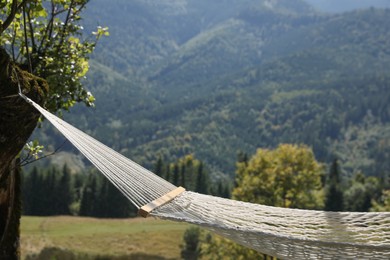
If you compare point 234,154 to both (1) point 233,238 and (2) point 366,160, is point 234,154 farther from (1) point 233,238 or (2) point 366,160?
(1) point 233,238

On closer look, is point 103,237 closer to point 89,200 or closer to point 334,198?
point 334,198

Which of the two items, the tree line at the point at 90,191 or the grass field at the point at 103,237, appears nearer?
the grass field at the point at 103,237

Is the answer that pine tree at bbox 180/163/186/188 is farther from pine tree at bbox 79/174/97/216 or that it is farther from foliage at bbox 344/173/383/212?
foliage at bbox 344/173/383/212

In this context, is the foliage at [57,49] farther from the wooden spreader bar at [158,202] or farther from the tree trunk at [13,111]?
the wooden spreader bar at [158,202]

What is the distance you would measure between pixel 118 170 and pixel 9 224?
1.55 meters

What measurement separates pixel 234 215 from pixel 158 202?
1.96 feet

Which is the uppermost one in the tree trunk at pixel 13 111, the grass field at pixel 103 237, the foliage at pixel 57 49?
the foliage at pixel 57 49

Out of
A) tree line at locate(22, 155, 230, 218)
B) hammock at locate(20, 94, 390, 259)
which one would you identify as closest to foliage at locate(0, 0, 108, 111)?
hammock at locate(20, 94, 390, 259)

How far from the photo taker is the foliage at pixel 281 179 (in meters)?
23.8

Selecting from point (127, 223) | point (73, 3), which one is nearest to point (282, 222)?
point (73, 3)

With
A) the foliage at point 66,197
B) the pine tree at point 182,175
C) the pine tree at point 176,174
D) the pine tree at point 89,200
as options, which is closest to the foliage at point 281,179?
the foliage at point 66,197

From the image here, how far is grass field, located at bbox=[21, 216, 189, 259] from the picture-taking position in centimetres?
3381

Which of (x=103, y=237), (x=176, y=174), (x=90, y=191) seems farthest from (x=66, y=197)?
(x=103, y=237)

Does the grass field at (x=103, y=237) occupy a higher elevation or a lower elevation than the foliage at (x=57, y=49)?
lower
